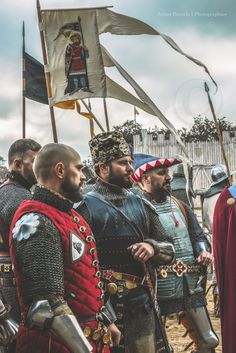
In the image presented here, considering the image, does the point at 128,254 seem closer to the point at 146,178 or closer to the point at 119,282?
the point at 119,282

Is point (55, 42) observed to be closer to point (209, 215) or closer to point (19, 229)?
point (209, 215)

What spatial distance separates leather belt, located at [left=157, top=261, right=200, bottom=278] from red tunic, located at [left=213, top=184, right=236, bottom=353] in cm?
Result: 140

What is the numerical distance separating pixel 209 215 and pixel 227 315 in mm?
5618

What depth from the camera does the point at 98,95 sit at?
253 inches

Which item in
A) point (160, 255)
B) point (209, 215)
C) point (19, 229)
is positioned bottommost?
point (209, 215)

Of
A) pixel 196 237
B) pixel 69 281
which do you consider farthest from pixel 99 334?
pixel 196 237

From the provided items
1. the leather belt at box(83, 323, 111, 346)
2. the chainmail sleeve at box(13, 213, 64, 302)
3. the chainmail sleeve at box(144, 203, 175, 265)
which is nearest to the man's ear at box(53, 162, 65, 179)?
the chainmail sleeve at box(13, 213, 64, 302)

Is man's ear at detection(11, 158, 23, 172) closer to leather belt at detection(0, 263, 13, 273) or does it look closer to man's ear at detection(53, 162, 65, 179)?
leather belt at detection(0, 263, 13, 273)

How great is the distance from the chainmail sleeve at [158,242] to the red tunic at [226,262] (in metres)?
0.39

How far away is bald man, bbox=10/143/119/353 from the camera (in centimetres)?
239

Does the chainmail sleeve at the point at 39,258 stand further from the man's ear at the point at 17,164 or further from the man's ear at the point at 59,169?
the man's ear at the point at 17,164

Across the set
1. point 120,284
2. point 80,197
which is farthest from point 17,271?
point 120,284

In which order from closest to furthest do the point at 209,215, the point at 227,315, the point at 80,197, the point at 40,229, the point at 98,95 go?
the point at 40,229
the point at 80,197
the point at 227,315
the point at 98,95
the point at 209,215

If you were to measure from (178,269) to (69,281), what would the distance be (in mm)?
2174
